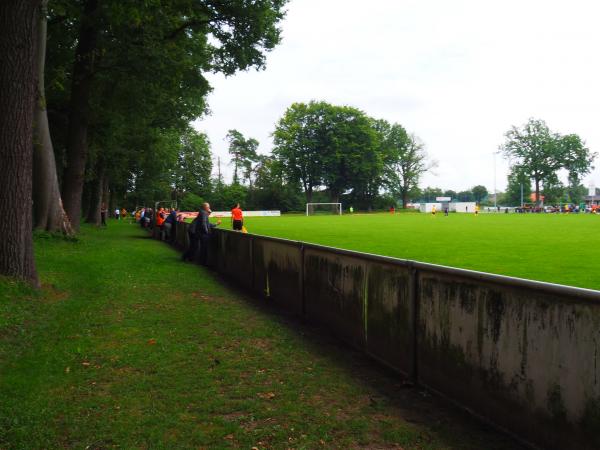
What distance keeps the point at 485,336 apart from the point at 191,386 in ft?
8.62

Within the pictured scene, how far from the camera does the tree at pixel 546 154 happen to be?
101 meters

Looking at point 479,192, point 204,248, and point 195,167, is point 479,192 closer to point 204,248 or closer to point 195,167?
point 195,167

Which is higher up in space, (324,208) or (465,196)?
(465,196)

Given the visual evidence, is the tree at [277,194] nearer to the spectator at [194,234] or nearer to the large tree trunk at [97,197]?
the large tree trunk at [97,197]

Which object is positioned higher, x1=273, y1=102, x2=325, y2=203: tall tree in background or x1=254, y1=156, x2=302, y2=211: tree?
x1=273, y1=102, x2=325, y2=203: tall tree in background

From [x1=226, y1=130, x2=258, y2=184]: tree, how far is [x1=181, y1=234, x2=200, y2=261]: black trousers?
99.2 meters

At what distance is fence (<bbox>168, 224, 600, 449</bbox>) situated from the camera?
3172mm

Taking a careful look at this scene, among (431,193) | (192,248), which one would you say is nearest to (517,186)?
(431,193)

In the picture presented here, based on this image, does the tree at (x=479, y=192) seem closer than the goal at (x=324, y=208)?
No

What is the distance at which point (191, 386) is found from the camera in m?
4.82

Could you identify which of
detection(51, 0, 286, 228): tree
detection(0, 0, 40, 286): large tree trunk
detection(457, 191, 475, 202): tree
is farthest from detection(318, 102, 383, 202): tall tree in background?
detection(457, 191, 475, 202): tree

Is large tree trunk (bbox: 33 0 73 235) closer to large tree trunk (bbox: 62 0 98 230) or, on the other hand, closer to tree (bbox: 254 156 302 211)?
large tree trunk (bbox: 62 0 98 230)

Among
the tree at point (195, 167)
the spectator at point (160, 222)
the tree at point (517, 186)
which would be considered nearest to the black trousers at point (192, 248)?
the spectator at point (160, 222)

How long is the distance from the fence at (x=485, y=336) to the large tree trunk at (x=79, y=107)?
1633cm
